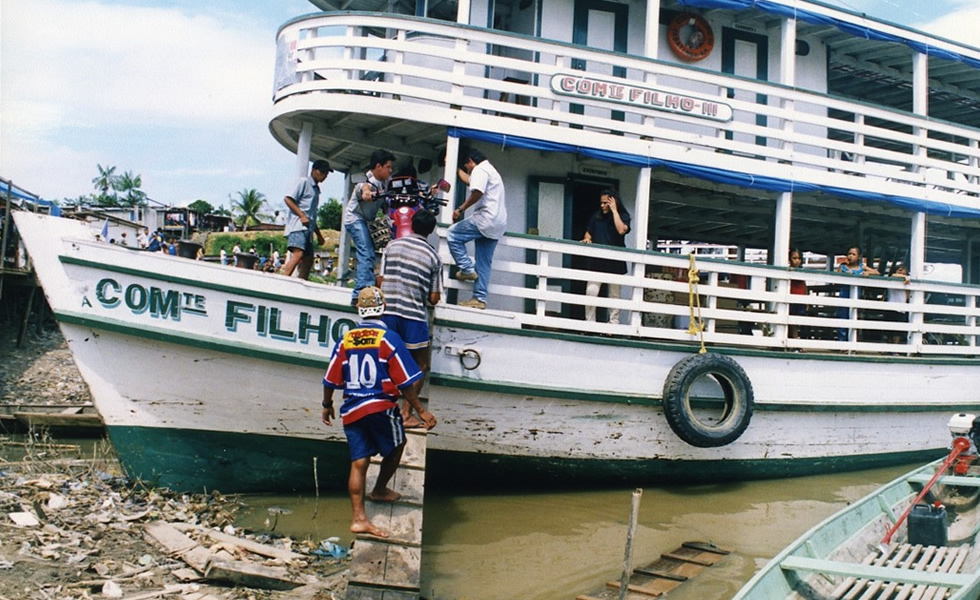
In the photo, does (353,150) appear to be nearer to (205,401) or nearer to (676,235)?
(205,401)

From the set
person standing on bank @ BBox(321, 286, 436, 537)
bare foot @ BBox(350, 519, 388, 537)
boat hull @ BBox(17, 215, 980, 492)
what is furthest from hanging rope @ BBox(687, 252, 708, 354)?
bare foot @ BBox(350, 519, 388, 537)

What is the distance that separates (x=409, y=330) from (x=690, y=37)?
518cm

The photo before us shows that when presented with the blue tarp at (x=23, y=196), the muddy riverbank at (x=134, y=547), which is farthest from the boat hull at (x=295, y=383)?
the blue tarp at (x=23, y=196)

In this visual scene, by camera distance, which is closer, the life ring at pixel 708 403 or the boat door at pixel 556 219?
the life ring at pixel 708 403

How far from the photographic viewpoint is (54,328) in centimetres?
2138

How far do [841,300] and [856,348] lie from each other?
524 mm

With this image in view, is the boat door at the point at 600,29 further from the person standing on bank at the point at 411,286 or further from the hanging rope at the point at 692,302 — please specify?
the person standing on bank at the point at 411,286

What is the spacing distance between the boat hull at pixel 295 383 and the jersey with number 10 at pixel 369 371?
1355 mm

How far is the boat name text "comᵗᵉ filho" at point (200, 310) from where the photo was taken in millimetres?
6062

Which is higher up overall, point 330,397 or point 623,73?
point 623,73

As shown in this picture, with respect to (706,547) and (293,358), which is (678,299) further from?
(293,358)

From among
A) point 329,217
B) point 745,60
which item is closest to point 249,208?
point 329,217

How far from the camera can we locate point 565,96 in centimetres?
726

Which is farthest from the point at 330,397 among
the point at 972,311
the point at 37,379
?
the point at 37,379
